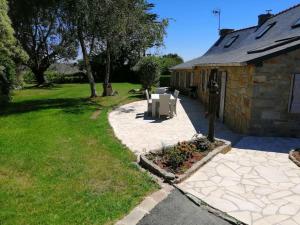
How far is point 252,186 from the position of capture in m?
6.12

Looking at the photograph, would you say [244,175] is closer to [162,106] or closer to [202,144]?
[202,144]

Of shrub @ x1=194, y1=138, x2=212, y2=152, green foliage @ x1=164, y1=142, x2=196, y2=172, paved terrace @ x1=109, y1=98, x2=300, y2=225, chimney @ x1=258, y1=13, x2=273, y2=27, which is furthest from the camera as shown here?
chimney @ x1=258, y1=13, x2=273, y2=27

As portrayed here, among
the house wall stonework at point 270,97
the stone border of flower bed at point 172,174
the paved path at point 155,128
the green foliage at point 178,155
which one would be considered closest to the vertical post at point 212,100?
the stone border of flower bed at point 172,174

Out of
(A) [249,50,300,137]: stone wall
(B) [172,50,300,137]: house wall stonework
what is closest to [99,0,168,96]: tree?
(B) [172,50,300,137]: house wall stonework

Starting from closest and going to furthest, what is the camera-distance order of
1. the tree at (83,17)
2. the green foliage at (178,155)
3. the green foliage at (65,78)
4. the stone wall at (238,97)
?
the green foliage at (178,155) < the stone wall at (238,97) < the tree at (83,17) < the green foliage at (65,78)

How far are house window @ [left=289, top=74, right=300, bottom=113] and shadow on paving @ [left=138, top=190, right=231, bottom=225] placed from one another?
6.24 metres

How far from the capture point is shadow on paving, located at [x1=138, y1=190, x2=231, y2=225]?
186 inches

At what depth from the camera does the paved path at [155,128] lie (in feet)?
31.4

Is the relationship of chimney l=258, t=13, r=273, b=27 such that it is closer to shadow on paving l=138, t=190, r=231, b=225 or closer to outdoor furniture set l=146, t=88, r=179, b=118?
outdoor furniture set l=146, t=88, r=179, b=118

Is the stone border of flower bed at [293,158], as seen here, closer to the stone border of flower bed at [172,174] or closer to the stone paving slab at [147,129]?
the stone border of flower bed at [172,174]

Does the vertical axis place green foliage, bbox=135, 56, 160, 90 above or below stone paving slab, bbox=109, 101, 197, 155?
above

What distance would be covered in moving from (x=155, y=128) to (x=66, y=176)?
5608 millimetres

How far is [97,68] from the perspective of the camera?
1639 inches

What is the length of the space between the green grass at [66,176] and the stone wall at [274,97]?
4.70m
